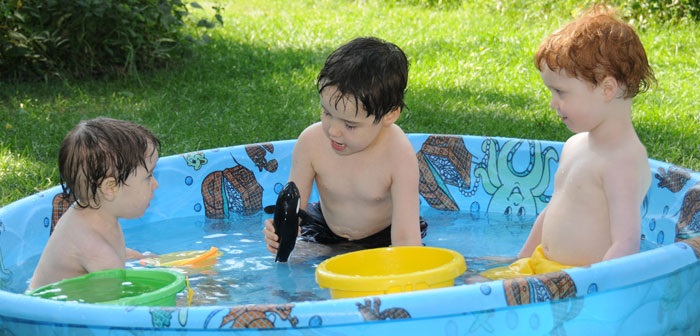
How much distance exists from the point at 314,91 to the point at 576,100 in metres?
2.95

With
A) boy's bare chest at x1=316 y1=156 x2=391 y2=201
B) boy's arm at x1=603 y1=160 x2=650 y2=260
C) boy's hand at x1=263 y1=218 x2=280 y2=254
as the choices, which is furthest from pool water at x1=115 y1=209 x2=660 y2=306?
boy's arm at x1=603 y1=160 x2=650 y2=260

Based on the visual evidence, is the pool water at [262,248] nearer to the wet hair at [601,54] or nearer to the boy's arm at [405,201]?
the boy's arm at [405,201]

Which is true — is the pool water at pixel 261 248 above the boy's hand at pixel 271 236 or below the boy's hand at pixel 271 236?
below

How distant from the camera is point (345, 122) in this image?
2.90m

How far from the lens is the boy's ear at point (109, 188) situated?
2.71 meters

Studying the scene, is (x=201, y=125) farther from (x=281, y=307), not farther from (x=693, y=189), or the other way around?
(x=281, y=307)

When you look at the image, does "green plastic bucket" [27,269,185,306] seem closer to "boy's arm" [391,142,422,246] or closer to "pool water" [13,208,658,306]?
"pool water" [13,208,658,306]

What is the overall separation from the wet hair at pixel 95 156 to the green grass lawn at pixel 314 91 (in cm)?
117

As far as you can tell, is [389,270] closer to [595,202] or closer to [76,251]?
[595,202]

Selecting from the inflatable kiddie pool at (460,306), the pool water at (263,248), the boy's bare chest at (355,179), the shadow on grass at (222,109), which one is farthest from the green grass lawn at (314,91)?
the boy's bare chest at (355,179)

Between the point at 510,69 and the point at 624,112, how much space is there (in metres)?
3.22

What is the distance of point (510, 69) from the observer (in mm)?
5902

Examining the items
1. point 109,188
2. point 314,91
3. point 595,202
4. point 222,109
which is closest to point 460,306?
point 595,202

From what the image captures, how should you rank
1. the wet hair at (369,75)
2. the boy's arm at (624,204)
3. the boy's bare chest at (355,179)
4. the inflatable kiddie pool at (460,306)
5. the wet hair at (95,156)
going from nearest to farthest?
the inflatable kiddie pool at (460,306) < the boy's arm at (624,204) < the wet hair at (95,156) < the wet hair at (369,75) < the boy's bare chest at (355,179)
